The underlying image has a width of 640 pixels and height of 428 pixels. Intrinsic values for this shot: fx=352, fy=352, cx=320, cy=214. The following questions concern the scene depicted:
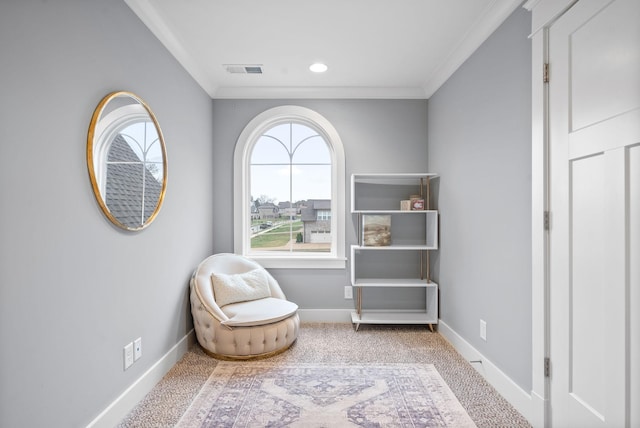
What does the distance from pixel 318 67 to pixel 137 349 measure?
2557 mm

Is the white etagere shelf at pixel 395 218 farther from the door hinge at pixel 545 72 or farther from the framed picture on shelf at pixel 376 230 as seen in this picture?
the door hinge at pixel 545 72

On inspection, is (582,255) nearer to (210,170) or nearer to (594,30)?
(594,30)

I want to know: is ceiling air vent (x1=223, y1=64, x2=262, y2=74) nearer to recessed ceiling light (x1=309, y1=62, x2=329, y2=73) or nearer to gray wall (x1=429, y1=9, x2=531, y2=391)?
recessed ceiling light (x1=309, y1=62, x2=329, y2=73)

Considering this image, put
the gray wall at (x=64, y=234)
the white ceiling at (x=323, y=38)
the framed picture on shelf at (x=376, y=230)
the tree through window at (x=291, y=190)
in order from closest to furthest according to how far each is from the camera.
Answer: the gray wall at (x=64, y=234) → the white ceiling at (x=323, y=38) → the framed picture on shelf at (x=376, y=230) → the tree through window at (x=291, y=190)

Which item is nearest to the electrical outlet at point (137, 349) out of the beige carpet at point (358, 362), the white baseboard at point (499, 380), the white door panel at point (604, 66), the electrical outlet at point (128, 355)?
the electrical outlet at point (128, 355)

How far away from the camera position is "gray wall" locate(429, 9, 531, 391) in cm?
201

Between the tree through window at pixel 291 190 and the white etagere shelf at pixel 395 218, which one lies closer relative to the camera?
the white etagere shelf at pixel 395 218

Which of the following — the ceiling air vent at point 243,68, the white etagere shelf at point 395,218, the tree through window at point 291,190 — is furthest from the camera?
the tree through window at point 291,190

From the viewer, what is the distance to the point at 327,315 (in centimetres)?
366

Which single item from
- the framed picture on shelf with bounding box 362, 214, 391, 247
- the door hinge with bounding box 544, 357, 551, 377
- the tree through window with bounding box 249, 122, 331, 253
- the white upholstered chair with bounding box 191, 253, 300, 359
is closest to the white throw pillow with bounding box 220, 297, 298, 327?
the white upholstered chair with bounding box 191, 253, 300, 359

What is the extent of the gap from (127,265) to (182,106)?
4.65 feet

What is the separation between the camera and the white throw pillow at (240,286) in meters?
2.96

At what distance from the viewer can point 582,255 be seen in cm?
158

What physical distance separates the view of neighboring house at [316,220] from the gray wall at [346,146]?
10.3 inches
